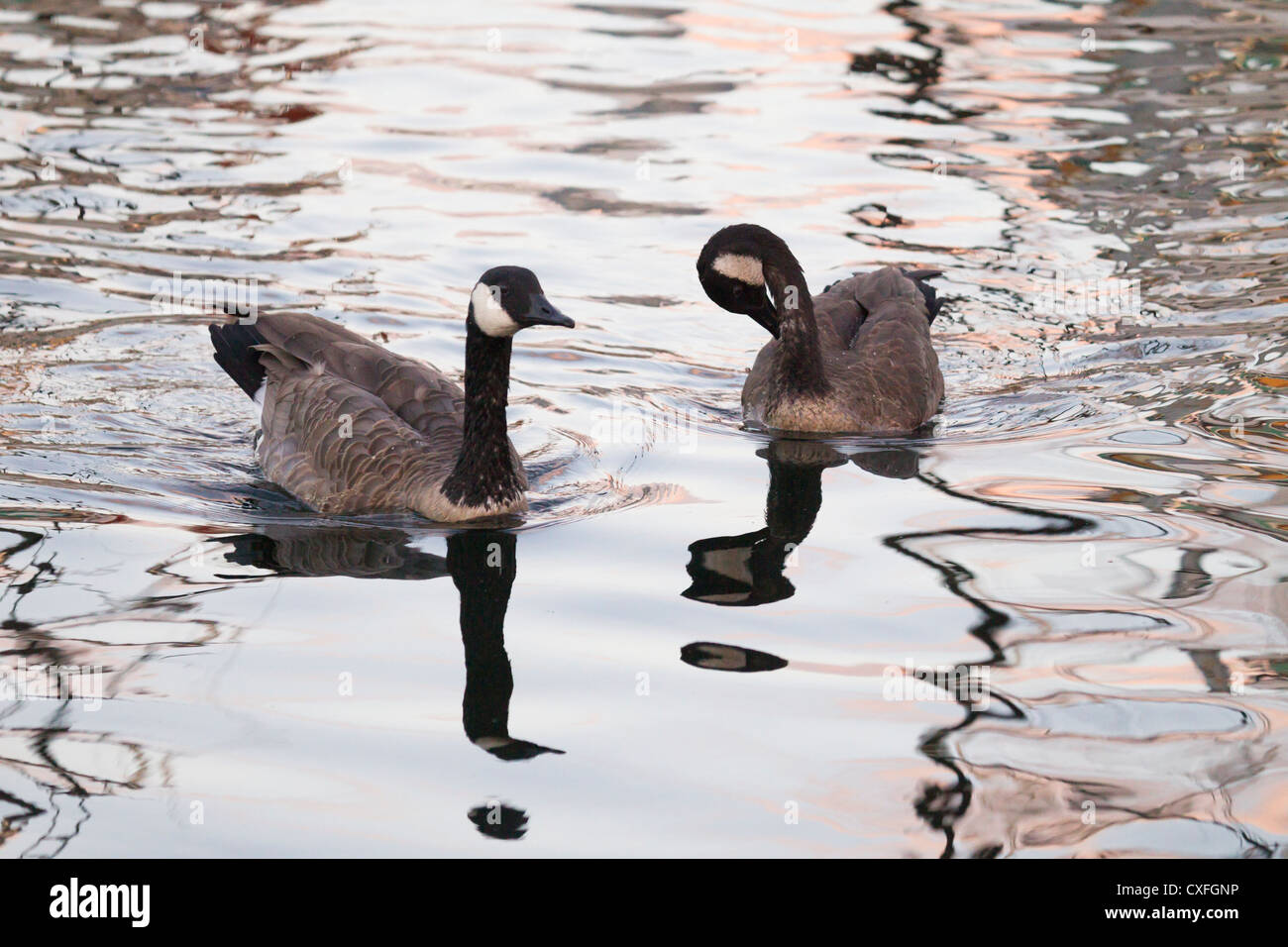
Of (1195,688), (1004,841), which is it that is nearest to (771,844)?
(1004,841)

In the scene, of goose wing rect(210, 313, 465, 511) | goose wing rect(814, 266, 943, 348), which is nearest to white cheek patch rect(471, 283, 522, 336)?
goose wing rect(210, 313, 465, 511)

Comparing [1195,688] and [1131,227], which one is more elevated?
[1131,227]

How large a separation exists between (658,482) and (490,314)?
2.11 meters

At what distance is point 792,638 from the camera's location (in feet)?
27.5

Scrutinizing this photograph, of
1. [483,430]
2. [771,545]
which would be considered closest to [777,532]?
[771,545]

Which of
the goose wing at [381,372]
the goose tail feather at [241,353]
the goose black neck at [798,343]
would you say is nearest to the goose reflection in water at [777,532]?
the goose black neck at [798,343]

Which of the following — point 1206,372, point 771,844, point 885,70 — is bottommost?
point 771,844

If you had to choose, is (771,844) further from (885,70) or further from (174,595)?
(885,70)

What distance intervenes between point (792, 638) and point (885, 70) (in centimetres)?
1749

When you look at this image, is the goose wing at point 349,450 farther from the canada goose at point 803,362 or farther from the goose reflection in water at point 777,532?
the canada goose at point 803,362

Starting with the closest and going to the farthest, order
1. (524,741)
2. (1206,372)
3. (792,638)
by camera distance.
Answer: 1. (524,741)
2. (792,638)
3. (1206,372)

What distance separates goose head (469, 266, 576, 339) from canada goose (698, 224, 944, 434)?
8.55 ft

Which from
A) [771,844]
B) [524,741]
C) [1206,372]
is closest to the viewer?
[771,844]

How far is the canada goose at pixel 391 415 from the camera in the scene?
388 inches
